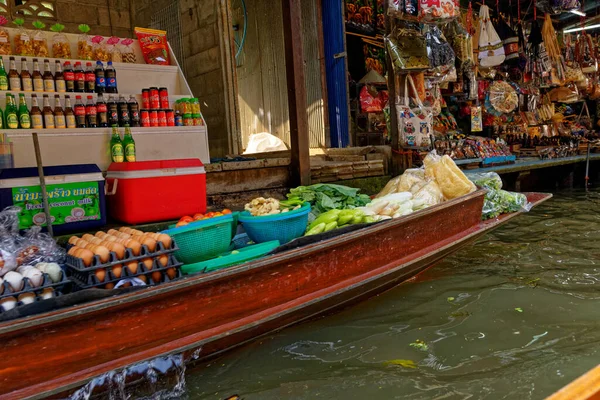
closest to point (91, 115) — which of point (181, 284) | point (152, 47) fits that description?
point (152, 47)

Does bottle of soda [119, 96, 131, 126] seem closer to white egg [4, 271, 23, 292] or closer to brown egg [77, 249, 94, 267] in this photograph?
brown egg [77, 249, 94, 267]

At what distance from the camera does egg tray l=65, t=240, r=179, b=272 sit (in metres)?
2.35

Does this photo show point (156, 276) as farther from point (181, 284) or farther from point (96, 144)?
point (96, 144)

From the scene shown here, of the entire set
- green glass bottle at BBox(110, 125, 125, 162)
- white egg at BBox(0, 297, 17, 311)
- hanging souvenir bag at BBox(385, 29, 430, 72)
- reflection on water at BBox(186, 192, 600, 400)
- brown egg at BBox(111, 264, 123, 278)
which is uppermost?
hanging souvenir bag at BBox(385, 29, 430, 72)

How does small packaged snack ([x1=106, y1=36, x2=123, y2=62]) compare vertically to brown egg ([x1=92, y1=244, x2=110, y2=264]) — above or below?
above

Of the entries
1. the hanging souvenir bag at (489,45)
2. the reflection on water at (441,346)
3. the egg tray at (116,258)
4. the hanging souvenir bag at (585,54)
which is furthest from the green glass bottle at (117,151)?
the hanging souvenir bag at (585,54)

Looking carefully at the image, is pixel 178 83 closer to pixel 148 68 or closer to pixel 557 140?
pixel 148 68

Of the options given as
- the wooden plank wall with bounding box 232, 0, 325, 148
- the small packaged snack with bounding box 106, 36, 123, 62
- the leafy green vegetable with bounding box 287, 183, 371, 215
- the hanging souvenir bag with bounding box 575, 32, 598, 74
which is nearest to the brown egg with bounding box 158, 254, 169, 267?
the leafy green vegetable with bounding box 287, 183, 371, 215

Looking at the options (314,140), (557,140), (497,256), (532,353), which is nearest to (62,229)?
(532,353)

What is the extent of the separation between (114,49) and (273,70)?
331 centimetres

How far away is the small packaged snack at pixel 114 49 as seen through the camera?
505 centimetres

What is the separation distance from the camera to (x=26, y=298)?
7.04ft

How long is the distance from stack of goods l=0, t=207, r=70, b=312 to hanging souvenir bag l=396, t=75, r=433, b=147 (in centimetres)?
429

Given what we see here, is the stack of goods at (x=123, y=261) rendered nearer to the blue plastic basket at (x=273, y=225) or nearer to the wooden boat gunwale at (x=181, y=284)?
the wooden boat gunwale at (x=181, y=284)
